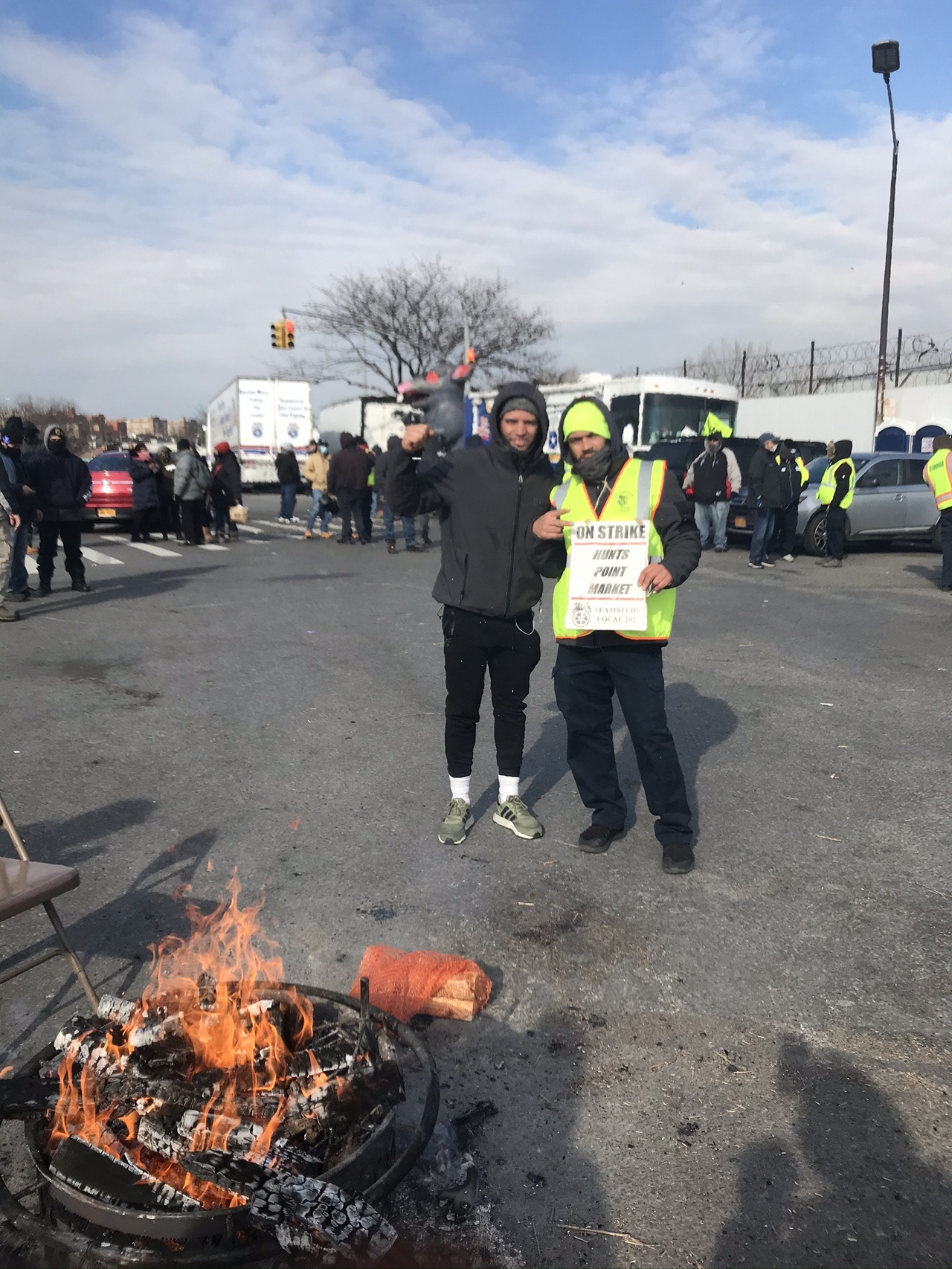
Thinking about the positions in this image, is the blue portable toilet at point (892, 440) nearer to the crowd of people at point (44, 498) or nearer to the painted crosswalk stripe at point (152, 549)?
the crowd of people at point (44, 498)

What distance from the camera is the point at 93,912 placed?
3.71 meters

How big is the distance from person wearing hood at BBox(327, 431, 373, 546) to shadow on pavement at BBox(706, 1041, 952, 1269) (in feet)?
47.4

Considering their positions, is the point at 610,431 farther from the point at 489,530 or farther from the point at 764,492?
the point at 764,492

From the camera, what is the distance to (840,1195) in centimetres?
232

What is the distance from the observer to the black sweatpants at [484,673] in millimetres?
4246

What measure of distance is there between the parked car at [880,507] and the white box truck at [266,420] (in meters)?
21.1

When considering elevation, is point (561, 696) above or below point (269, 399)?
below

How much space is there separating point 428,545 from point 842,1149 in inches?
611

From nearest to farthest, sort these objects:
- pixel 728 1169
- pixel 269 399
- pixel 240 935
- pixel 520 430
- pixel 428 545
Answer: pixel 728 1169 < pixel 240 935 < pixel 520 430 < pixel 428 545 < pixel 269 399

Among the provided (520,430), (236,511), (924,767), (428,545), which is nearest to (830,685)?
(924,767)

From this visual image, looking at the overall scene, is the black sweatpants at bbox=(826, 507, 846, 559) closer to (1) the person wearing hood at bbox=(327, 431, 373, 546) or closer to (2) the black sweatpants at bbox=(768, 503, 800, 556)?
(2) the black sweatpants at bbox=(768, 503, 800, 556)

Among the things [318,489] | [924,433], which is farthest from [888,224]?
[318,489]

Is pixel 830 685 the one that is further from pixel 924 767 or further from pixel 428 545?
pixel 428 545

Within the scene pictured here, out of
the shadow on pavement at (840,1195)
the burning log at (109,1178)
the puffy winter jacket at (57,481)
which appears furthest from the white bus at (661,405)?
the burning log at (109,1178)
